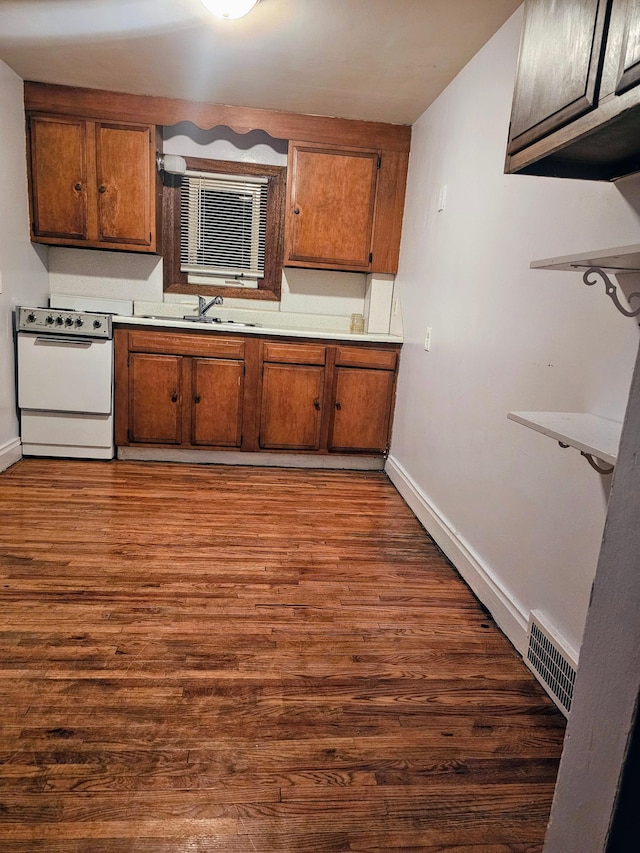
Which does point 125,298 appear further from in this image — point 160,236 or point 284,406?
point 284,406

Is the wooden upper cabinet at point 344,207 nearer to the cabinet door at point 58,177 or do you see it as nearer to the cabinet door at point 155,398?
the cabinet door at point 155,398

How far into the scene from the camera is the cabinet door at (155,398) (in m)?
3.47

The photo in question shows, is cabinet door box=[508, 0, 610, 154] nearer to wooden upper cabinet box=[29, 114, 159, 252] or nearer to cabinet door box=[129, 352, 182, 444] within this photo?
cabinet door box=[129, 352, 182, 444]

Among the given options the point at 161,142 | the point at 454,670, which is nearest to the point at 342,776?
the point at 454,670

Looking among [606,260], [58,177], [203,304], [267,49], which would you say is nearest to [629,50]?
[606,260]

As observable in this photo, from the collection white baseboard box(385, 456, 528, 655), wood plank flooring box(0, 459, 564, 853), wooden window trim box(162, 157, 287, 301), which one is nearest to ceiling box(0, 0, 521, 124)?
wooden window trim box(162, 157, 287, 301)

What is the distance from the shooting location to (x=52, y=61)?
2.96 meters

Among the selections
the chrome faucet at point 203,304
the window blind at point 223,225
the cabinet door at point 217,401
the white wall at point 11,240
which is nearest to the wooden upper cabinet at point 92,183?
the white wall at point 11,240

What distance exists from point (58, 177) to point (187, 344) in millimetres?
1352

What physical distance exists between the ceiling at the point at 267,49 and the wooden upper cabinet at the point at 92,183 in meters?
0.26

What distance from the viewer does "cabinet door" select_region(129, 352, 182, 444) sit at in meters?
3.47

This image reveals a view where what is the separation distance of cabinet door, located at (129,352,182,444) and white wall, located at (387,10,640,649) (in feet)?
5.06

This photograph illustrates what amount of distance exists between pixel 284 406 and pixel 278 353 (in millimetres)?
361

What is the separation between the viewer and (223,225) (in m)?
3.92
